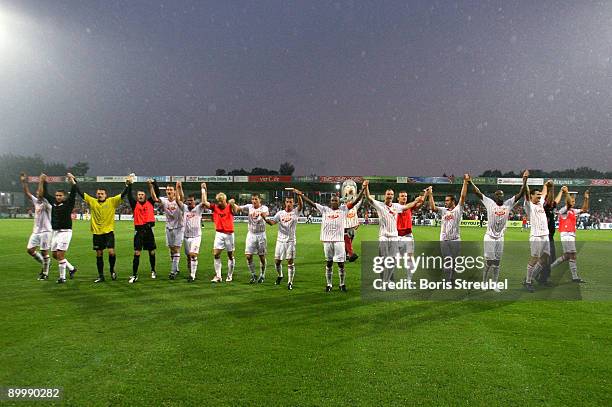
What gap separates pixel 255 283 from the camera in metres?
10.6

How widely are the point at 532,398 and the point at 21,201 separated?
7520cm

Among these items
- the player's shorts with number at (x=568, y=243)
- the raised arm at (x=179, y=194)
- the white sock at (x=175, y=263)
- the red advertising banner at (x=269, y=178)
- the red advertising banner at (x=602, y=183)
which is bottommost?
the white sock at (x=175, y=263)

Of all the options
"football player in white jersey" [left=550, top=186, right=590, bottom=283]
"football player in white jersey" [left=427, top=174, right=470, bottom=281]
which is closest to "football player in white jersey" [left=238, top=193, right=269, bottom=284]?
"football player in white jersey" [left=427, top=174, right=470, bottom=281]

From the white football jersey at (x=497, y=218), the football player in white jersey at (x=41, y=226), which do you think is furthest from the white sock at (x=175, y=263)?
the white football jersey at (x=497, y=218)

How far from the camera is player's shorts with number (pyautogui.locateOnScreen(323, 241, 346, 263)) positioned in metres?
9.62

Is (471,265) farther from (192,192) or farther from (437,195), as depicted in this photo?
(192,192)

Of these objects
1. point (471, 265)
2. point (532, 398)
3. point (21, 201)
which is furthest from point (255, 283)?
point (21, 201)

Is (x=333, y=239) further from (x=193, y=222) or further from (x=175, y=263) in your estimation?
(x=175, y=263)

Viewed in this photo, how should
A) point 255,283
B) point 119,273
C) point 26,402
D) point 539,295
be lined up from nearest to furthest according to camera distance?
point 26,402 < point 539,295 < point 255,283 < point 119,273

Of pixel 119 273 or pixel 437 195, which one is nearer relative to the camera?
pixel 119 273

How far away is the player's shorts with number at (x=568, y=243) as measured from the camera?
38.3ft

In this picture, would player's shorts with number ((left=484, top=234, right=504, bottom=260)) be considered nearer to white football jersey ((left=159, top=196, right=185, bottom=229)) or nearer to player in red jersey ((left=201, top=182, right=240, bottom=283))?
player in red jersey ((left=201, top=182, right=240, bottom=283))

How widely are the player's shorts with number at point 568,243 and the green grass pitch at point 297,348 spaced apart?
3.15 metres

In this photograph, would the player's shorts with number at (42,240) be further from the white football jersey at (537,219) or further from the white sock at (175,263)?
the white football jersey at (537,219)
